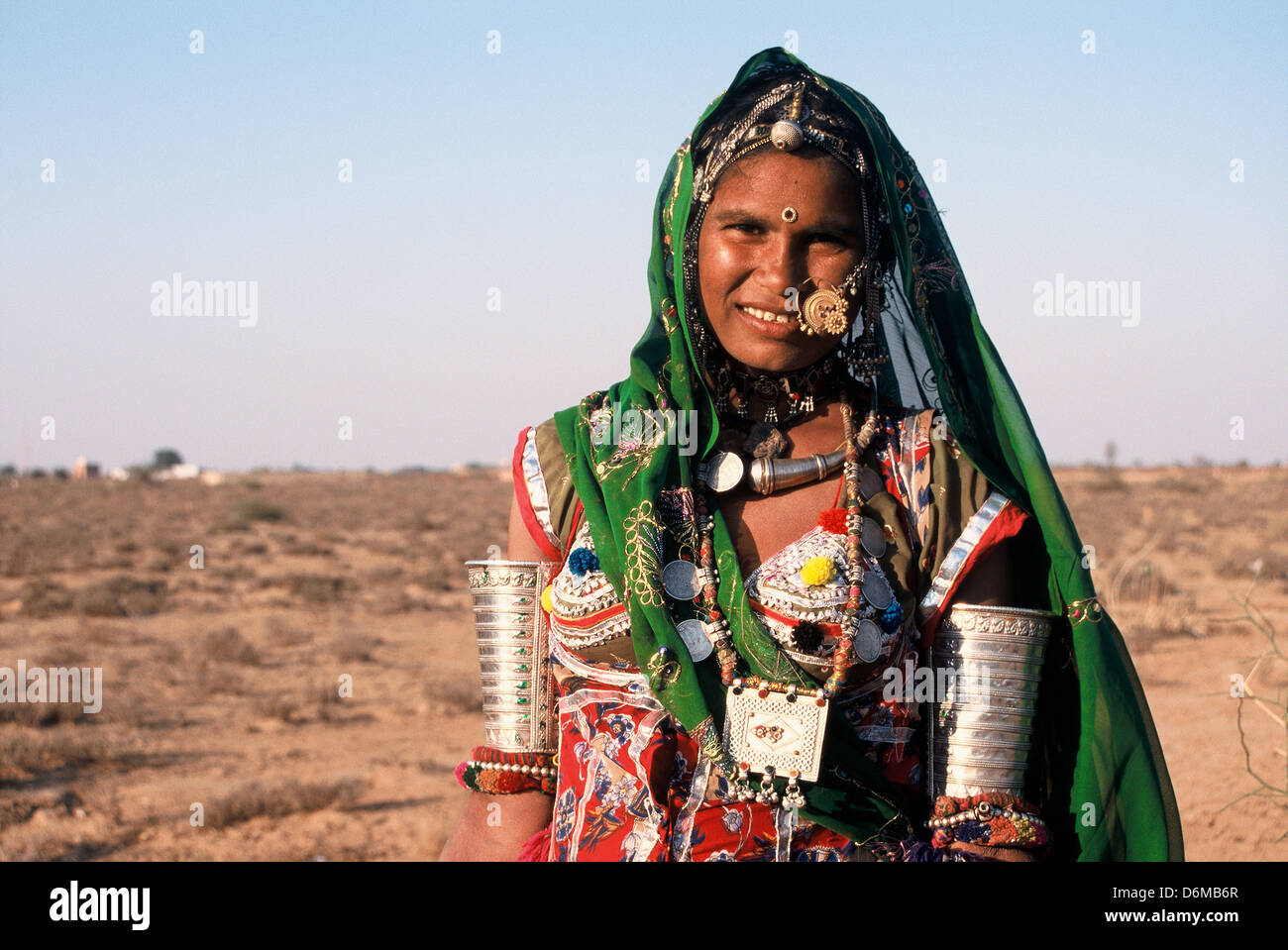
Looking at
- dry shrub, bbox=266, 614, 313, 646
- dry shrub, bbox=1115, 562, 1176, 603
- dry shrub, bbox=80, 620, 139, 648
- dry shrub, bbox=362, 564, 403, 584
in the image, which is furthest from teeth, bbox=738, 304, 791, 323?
dry shrub, bbox=362, 564, 403, 584

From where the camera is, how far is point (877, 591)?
239 centimetres

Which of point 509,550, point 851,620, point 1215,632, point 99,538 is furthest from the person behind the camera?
point 99,538

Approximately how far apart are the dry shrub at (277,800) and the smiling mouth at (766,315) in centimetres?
755

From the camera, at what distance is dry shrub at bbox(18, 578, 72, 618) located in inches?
672

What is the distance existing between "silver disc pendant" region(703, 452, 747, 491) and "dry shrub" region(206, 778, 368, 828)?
7.31 meters

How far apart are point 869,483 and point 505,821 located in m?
1.14

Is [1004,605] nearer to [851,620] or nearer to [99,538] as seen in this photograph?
[851,620]

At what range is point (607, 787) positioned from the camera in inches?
96.7

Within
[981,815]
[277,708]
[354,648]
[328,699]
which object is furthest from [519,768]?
[354,648]

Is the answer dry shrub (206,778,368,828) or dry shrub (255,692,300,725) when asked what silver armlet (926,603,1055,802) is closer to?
dry shrub (206,778,368,828)

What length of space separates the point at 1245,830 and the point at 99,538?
25.9 meters

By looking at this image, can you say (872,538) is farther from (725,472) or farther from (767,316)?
(767,316)

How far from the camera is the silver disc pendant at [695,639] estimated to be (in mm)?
2398

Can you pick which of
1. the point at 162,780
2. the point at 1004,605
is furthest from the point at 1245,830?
the point at 162,780
